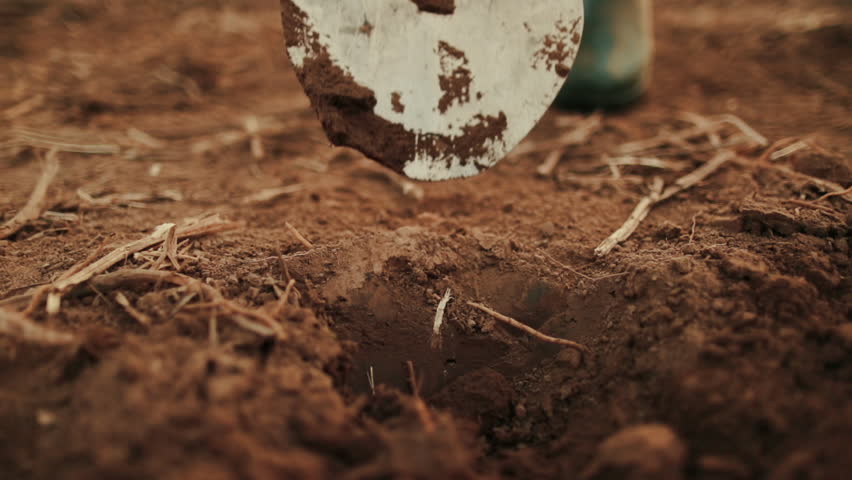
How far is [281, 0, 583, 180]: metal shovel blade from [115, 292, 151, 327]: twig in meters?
0.80

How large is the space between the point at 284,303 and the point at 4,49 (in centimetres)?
410

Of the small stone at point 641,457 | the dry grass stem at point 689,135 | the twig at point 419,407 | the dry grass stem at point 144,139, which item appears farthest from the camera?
the dry grass stem at point 144,139

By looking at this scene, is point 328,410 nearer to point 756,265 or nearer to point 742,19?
point 756,265

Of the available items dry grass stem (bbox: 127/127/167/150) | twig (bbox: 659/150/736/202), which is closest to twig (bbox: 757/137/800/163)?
twig (bbox: 659/150/736/202)

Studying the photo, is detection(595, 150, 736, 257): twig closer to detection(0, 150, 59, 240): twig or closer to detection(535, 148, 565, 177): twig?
detection(535, 148, 565, 177): twig

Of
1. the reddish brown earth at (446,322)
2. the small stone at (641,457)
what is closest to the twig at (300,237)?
the reddish brown earth at (446,322)

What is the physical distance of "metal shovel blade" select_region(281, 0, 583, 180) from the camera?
188 cm

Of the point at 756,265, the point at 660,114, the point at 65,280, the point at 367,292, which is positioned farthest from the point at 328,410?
the point at 660,114

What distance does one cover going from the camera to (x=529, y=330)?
1795mm

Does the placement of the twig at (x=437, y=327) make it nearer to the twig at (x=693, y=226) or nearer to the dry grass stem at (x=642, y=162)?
the twig at (x=693, y=226)

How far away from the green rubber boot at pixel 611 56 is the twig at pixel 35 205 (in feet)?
9.21

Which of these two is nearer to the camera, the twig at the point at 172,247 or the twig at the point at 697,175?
the twig at the point at 172,247

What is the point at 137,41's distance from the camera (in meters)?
4.59

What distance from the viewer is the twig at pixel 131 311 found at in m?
1.55
